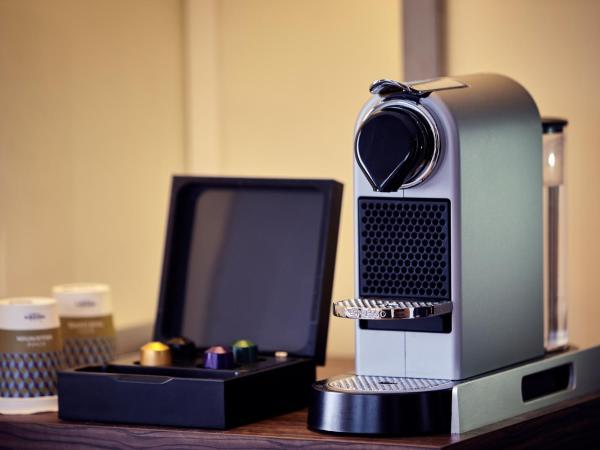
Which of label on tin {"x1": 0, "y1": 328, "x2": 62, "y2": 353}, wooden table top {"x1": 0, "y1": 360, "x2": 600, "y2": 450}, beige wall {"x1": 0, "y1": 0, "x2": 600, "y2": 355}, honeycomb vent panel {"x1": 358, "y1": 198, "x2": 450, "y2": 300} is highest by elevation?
beige wall {"x1": 0, "y1": 0, "x2": 600, "y2": 355}

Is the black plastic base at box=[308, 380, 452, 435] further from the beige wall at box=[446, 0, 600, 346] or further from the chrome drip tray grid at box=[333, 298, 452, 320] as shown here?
the beige wall at box=[446, 0, 600, 346]

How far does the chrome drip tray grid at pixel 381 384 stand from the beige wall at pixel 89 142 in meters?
0.50

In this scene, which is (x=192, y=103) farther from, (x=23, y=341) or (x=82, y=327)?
(x=23, y=341)

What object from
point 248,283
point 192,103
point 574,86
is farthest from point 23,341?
point 574,86

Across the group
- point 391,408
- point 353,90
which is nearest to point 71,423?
point 391,408

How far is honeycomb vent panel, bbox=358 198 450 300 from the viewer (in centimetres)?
96

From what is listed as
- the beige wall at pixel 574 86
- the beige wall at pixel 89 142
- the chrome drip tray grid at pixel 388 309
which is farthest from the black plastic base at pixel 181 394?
the beige wall at pixel 574 86

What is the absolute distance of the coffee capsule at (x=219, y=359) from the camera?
3.45 feet

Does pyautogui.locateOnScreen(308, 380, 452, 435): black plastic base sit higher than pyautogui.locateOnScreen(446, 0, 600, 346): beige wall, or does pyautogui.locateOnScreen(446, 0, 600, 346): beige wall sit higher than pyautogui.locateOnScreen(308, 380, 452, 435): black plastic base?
pyautogui.locateOnScreen(446, 0, 600, 346): beige wall

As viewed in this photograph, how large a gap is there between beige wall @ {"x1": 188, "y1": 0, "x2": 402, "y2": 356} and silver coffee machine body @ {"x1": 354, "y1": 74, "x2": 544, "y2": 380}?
41 cm

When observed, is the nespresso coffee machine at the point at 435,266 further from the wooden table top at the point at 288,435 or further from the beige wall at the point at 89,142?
the beige wall at the point at 89,142

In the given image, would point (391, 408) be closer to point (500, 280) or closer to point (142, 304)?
point (500, 280)

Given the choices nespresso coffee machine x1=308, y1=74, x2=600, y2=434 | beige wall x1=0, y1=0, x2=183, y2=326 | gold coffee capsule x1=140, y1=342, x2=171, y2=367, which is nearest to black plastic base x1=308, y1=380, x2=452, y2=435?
nespresso coffee machine x1=308, y1=74, x2=600, y2=434

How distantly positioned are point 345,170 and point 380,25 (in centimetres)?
20
